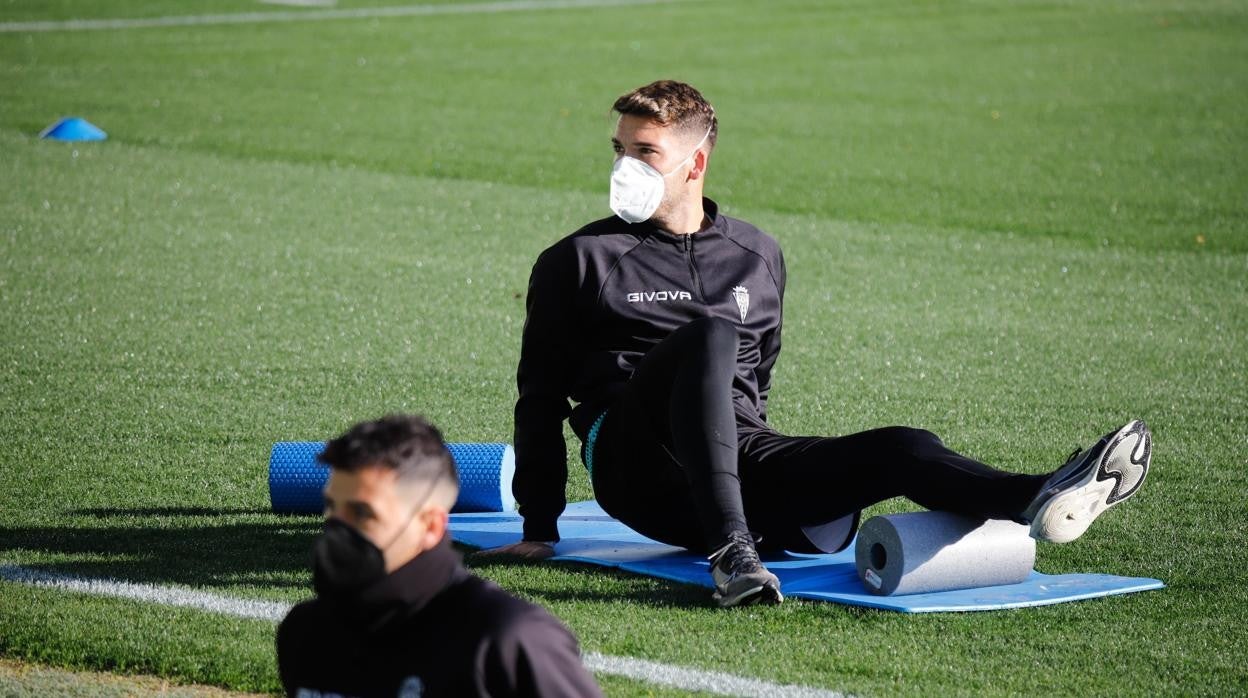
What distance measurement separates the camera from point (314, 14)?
29484 millimetres

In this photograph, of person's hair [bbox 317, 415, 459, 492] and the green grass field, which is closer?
person's hair [bbox 317, 415, 459, 492]

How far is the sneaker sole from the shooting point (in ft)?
16.8

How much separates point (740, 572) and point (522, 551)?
3.29ft

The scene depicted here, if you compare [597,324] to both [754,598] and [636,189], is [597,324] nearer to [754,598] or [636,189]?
[636,189]

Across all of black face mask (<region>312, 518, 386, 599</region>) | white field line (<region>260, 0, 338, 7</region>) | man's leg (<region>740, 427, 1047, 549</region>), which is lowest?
man's leg (<region>740, 427, 1047, 549</region>)

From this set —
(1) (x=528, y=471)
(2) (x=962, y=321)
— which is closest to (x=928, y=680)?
(1) (x=528, y=471)

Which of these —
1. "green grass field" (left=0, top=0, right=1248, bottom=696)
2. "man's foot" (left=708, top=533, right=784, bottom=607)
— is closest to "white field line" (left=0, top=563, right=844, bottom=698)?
"green grass field" (left=0, top=0, right=1248, bottom=696)

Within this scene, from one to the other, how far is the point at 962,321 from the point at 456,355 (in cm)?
331

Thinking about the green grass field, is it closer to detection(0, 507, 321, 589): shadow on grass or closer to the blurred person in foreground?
detection(0, 507, 321, 589): shadow on grass

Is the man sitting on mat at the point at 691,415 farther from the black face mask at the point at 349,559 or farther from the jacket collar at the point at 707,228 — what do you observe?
the black face mask at the point at 349,559

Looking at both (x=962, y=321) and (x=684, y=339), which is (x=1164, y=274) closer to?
(x=962, y=321)

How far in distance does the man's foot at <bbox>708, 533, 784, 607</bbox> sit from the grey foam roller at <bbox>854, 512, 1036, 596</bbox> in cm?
39

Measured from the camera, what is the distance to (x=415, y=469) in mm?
2910

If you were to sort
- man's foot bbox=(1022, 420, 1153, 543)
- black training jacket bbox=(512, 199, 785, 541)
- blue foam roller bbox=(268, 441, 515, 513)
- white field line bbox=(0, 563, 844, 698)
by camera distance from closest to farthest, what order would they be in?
white field line bbox=(0, 563, 844, 698) < man's foot bbox=(1022, 420, 1153, 543) < black training jacket bbox=(512, 199, 785, 541) < blue foam roller bbox=(268, 441, 515, 513)
